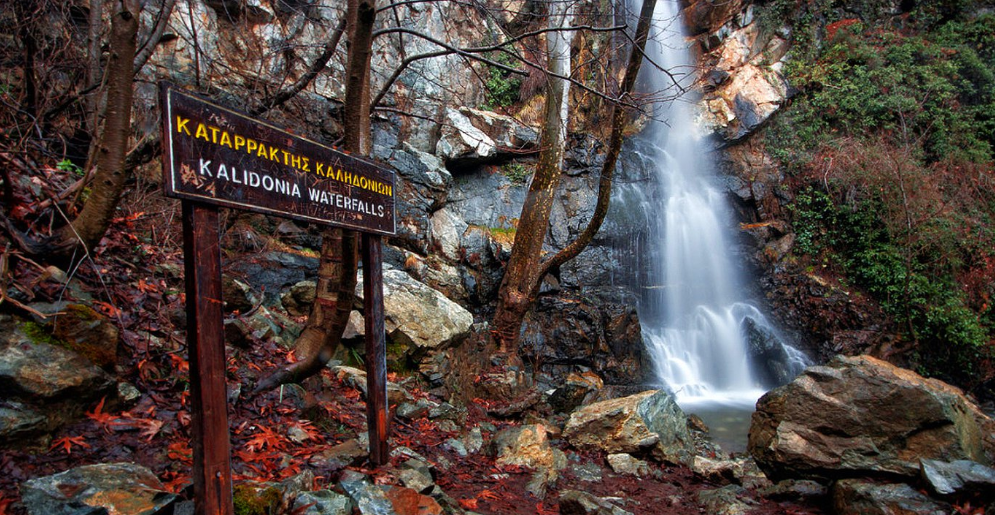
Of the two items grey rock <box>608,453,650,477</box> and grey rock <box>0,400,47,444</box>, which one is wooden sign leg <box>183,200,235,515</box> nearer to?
grey rock <box>0,400,47,444</box>

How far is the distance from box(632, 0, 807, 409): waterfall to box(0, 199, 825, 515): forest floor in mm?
5770

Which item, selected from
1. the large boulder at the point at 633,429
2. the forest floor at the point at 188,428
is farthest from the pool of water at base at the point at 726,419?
the forest floor at the point at 188,428

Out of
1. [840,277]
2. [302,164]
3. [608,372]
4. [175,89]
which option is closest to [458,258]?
[608,372]

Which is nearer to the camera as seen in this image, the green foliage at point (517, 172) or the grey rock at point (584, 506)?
the grey rock at point (584, 506)

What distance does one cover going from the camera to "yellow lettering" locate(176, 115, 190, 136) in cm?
203

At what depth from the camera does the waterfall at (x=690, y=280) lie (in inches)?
414

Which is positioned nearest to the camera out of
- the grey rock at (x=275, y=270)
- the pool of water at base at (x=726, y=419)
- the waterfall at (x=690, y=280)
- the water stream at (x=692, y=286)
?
the grey rock at (x=275, y=270)

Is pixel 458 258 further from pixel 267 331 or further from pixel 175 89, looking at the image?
pixel 175 89

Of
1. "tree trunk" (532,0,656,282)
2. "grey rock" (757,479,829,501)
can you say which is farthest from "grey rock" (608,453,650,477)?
"tree trunk" (532,0,656,282)

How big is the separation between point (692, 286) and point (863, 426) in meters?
8.71

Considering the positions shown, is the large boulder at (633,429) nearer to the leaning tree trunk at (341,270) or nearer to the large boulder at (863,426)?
the large boulder at (863,426)

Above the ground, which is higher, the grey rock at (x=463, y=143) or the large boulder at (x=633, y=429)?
the grey rock at (x=463, y=143)

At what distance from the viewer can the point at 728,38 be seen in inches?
628

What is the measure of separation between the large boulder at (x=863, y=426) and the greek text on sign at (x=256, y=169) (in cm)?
427
